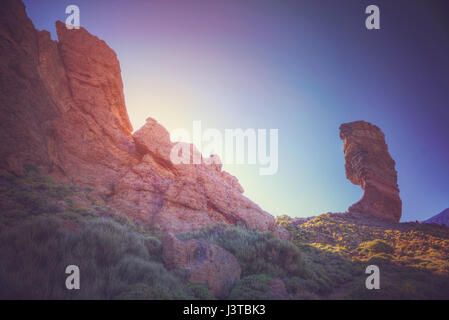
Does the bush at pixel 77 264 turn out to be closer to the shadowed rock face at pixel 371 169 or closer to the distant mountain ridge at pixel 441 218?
the shadowed rock face at pixel 371 169

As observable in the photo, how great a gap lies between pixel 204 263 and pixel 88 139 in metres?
13.7

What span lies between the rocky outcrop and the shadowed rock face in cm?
2448

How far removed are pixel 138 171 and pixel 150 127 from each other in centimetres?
389

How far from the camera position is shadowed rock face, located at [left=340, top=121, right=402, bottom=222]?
76.5ft

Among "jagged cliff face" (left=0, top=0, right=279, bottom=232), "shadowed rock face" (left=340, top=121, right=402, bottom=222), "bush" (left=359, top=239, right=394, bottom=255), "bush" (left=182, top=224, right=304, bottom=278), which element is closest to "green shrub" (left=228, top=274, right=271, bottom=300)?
"bush" (left=182, top=224, right=304, bottom=278)

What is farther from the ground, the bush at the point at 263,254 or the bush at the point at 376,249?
the bush at the point at 263,254

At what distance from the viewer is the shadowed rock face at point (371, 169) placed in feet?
76.5

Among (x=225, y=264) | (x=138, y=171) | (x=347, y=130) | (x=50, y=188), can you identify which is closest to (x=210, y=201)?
(x=138, y=171)

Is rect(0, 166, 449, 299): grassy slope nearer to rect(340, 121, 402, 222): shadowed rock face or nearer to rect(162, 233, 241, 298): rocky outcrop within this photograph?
rect(162, 233, 241, 298): rocky outcrop

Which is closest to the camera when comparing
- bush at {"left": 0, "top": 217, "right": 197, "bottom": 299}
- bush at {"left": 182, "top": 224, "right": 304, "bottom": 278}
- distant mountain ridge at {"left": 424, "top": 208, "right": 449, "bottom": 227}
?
bush at {"left": 0, "top": 217, "right": 197, "bottom": 299}

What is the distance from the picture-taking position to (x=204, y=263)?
19.2 feet

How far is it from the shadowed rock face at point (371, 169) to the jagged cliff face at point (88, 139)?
1788cm

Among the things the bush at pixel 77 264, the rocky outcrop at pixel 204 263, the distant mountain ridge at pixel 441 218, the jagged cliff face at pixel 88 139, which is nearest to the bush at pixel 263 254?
the rocky outcrop at pixel 204 263

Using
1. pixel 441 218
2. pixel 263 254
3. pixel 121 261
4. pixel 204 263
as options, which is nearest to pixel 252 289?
pixel 204 263
